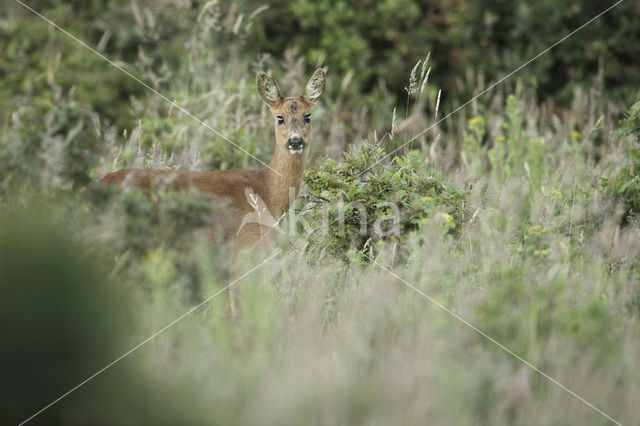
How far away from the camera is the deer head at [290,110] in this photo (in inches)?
234

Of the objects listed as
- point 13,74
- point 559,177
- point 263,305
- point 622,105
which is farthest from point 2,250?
point 622,105

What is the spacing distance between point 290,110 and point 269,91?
0.23 metres

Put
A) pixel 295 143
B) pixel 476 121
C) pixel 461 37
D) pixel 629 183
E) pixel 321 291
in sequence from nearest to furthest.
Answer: pixel 321 291 → pixel 629 183 → pixel 295 143 → pixel 476 121 → pixel 461 37

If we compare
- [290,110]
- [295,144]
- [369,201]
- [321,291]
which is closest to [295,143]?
[295,144]

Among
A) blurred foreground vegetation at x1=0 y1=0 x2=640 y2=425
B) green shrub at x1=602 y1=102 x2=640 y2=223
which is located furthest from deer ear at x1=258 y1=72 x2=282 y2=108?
green shrub at x1=602 y1=102 x2=640 y2=223

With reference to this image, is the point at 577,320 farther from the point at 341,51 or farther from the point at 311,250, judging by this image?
the point at 341,51

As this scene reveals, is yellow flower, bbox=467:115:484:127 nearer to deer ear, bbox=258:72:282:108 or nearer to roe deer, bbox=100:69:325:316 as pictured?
roe deer, bbox=100:69:325:316

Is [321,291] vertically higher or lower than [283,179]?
lower

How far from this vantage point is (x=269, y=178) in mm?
5938

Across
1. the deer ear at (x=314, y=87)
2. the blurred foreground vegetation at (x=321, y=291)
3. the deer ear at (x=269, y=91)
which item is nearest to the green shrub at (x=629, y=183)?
the blurred foreground vegetation at (x=321, y=291)

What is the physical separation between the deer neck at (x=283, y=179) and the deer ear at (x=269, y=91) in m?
0.33

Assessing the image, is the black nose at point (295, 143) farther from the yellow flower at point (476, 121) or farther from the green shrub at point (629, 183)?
the yellow flower at point (476, 121)

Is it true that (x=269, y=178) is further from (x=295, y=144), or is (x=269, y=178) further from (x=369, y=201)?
(x=369, y=201)

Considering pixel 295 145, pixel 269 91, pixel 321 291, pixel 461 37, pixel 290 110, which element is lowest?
pixel 321 291
